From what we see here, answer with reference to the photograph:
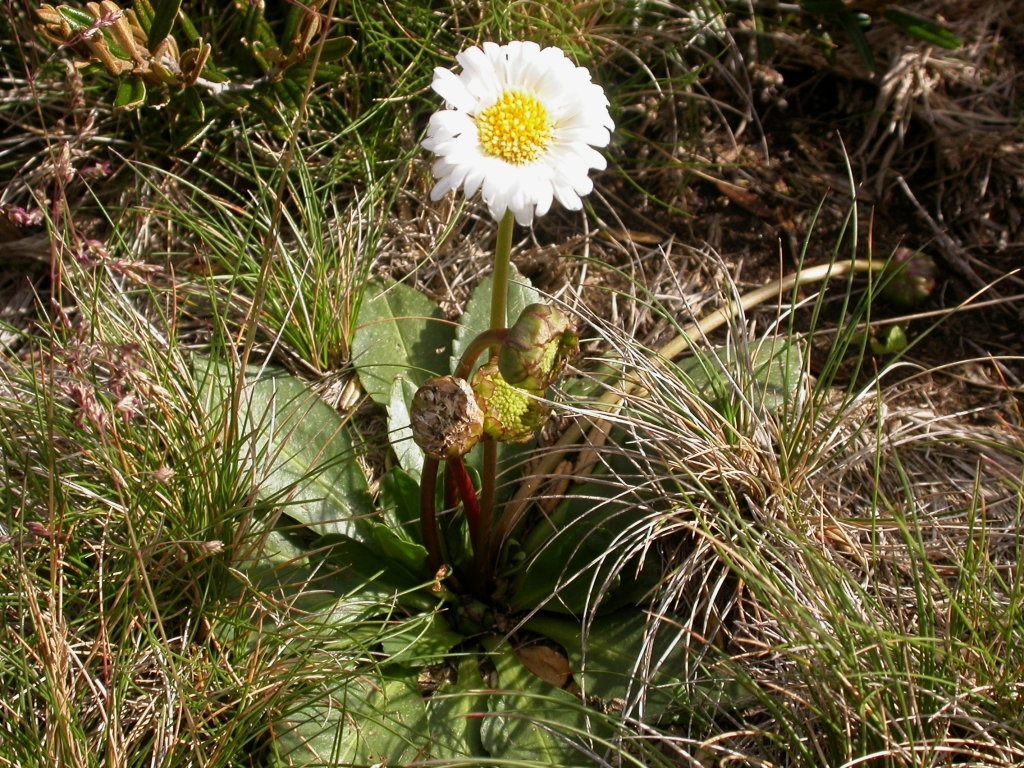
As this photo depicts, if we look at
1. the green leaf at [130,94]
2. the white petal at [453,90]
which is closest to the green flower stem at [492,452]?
the white petal at [453,90]

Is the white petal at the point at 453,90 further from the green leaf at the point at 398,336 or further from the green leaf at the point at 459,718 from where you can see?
the green leaf at the point at 459,718

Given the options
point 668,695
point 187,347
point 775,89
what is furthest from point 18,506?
point 775,89

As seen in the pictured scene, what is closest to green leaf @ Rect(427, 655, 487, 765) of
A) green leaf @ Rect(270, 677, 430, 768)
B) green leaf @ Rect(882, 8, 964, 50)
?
green leaf @ Rect(270, 677, 430, 768)

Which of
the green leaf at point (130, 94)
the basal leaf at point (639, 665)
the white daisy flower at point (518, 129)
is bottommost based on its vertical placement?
the basal leaf at point (639, 665)

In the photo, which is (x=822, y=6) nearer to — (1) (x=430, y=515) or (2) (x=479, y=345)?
(2) (x=479, y=345)

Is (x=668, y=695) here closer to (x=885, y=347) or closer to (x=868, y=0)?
(x=885, y=347)
